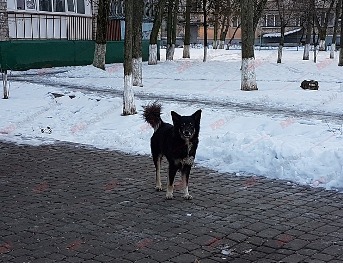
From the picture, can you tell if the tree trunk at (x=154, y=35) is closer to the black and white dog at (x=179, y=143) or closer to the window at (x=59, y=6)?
the window at (x=59, y=6)

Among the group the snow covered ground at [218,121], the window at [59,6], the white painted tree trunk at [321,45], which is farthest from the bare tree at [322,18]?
the window at [59,6]

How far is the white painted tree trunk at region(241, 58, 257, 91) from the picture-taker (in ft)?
63.2

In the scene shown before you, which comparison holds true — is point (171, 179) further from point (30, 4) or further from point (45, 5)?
point (45, 5)

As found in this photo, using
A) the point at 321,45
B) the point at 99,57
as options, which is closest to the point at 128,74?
the point at 99,57

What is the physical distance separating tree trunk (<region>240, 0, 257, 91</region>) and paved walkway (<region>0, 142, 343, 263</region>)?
36.8 feet

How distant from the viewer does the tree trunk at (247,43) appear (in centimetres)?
1883

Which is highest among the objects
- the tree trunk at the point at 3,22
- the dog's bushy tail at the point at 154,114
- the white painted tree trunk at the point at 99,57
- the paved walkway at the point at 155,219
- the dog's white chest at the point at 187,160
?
the tree trunk at the point at 3,22

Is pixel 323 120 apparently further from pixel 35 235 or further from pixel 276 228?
pixel 35 235

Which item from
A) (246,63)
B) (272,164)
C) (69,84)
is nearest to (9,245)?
(272,164)

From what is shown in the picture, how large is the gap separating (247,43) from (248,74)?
1172 mm

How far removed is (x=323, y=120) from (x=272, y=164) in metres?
4.89

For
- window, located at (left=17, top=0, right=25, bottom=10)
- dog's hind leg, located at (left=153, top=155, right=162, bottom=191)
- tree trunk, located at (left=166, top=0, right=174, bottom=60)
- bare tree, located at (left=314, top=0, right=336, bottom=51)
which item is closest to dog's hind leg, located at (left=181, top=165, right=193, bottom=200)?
dog's hind leg, located at (left=153, top=155, right=162, bottom=191)

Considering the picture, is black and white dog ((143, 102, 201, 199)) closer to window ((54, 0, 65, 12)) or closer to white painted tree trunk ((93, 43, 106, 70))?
white painted tree trunk ((93, 43, 106, 70))

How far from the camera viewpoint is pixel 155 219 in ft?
20.0
